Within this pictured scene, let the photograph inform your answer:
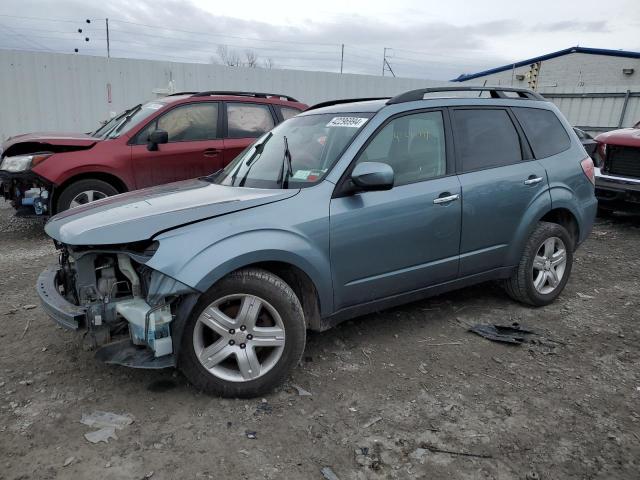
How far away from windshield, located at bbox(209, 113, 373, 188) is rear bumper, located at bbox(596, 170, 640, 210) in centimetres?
537

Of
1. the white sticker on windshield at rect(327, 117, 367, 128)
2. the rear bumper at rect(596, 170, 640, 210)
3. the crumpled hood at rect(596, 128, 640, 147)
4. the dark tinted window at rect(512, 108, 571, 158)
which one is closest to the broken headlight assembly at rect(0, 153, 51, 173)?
the white sticker on windshield at rect(327, 117, 367, 128)

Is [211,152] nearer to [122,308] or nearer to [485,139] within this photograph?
[485,139]

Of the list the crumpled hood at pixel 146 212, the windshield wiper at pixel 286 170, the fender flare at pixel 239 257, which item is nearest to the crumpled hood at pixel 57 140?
the crumpled hood at pixel 146 212

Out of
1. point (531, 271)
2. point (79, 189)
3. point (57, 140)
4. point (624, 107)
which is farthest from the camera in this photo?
point (624, 107)

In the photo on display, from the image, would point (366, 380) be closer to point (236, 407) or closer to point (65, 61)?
point (236, 407)

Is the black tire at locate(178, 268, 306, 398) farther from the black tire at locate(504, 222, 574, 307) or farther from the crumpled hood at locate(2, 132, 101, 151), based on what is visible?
the crumpled hood at locate(2, 132, 101, 151)

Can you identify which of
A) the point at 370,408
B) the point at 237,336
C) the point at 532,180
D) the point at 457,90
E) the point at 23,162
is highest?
the point at 457,90

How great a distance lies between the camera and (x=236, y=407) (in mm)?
2922

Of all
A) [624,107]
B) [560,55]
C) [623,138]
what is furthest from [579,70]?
[623,138]

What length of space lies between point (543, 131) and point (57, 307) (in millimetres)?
4020

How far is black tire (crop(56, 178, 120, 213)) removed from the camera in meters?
6.21

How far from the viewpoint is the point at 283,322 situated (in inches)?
118

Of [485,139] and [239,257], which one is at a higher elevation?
[485,139]

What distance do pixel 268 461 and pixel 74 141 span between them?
5387 mm
